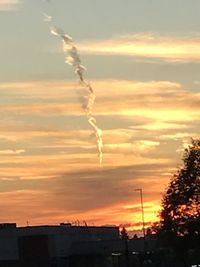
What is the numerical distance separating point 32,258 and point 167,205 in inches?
2009

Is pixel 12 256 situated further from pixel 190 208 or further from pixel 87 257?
pixel 190 208

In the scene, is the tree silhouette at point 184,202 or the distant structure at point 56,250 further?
the distant structure at point 56,250

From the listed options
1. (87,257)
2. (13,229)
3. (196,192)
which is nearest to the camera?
(196,192)

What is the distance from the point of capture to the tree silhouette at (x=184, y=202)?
93.6m

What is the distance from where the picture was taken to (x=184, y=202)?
309ft

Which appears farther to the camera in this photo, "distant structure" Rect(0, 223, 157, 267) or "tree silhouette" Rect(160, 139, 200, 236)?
"distant structure" Rect(0, 223, 157, 267)

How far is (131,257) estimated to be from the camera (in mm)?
141500

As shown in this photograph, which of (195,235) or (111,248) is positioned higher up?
(111,248)

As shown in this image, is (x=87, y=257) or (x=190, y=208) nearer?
(x=190, y=208)

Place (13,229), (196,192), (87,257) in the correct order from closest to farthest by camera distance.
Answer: (196,192) → (87,257) → (13,229)

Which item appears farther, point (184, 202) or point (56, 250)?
point (56, 250)

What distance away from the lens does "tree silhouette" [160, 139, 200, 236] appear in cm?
9356

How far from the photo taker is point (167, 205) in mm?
94250

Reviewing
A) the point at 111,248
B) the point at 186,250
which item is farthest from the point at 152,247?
the point at 186,250
